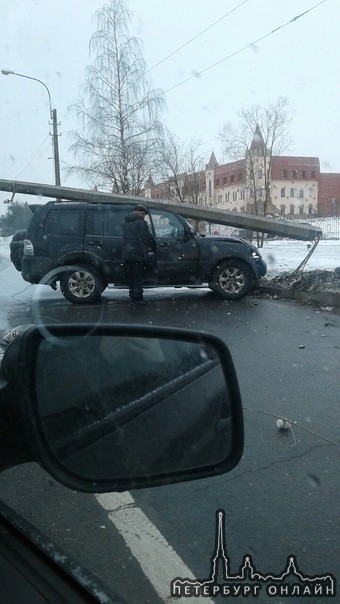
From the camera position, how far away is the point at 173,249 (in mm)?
10867

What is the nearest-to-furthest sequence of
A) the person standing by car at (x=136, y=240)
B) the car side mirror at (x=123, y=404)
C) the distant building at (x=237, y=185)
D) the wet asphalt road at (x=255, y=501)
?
1. the car side mirror at (x=123, y=404)
2. the wet asphalt road at (x=255, y=501)
3. the person standing by car at (x=136, y=240)
4. the distant building at (x=237, y=185)

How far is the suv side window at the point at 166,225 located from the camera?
10.9 metres

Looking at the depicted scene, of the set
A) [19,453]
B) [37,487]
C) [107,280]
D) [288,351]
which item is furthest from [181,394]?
[107,280]

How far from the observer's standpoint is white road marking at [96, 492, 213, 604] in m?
2.42

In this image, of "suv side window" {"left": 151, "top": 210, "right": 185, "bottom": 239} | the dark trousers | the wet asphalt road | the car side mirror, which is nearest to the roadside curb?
"suv side window" {"left": 151, "top": 210, "right": 185, "bottom": 239}

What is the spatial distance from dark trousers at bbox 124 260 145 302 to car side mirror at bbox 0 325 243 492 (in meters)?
8.48

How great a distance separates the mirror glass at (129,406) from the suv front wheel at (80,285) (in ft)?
28.7

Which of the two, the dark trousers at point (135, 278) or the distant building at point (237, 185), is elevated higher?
the distant building at point (237, 185)

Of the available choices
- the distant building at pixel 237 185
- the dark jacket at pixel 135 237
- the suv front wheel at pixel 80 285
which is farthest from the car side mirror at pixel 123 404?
the distant building at pixel 237 185

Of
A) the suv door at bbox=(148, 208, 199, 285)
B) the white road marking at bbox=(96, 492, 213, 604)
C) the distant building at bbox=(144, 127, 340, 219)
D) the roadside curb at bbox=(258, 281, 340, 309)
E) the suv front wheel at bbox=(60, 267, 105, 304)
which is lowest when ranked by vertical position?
the white road marking at bbox=(96, 492, 213, 604)

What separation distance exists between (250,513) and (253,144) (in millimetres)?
28897

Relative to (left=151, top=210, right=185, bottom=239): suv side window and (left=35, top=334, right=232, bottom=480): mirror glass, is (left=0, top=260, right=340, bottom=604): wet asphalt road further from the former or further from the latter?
(left=151, top=210, right=185, bottom=239): suv side window

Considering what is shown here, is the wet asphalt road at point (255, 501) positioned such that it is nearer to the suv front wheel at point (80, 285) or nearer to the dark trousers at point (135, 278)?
the dark trousers at point (135, 278)

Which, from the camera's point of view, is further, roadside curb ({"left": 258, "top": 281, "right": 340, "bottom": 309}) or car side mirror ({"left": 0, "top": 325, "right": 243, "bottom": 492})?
roadside curb ({"left": 258, "top": 281, "right": 340, "bottom": 309})
